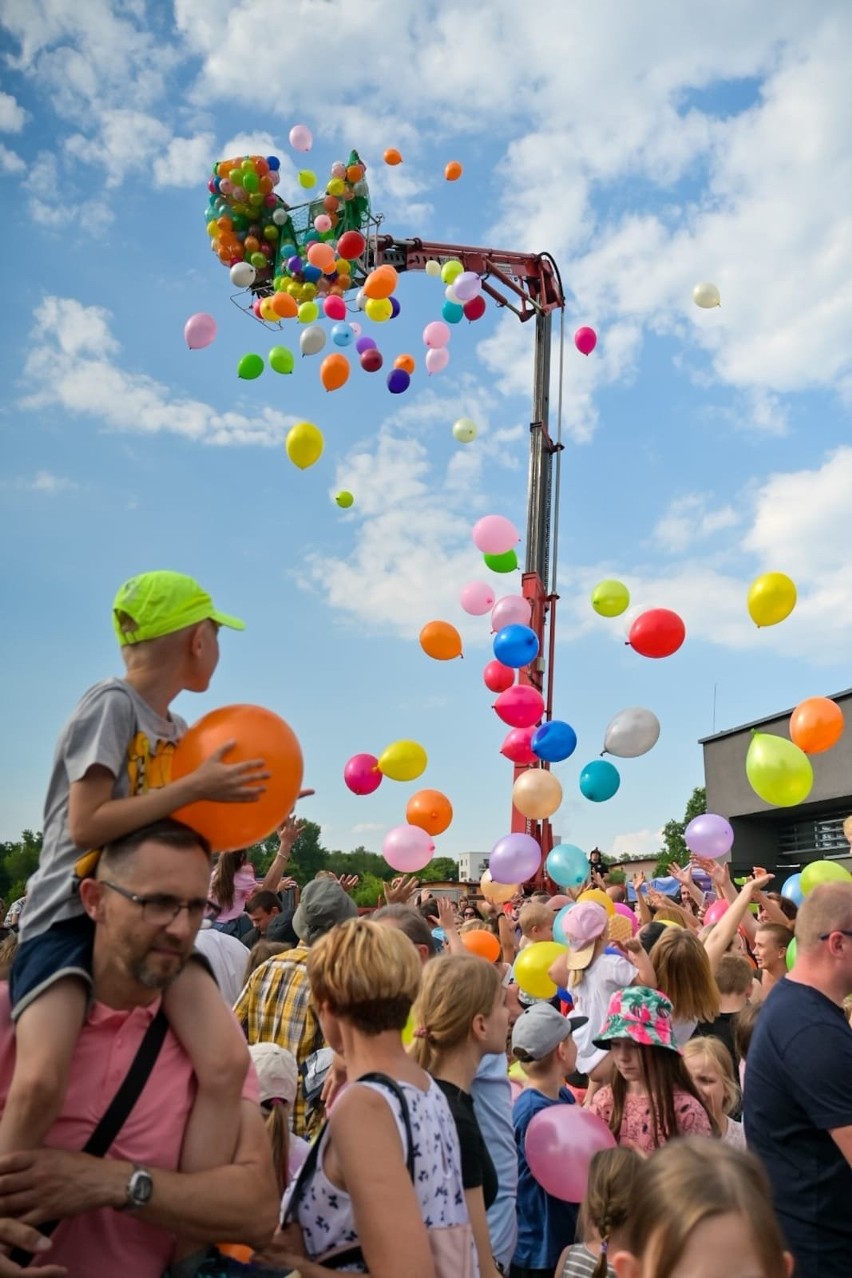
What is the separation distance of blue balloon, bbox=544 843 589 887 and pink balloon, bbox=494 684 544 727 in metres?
1.31

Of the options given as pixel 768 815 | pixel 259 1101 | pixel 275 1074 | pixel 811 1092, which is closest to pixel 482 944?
pixel 275 1074

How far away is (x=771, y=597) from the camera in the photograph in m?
7.66

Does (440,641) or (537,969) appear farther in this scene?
(440,641)

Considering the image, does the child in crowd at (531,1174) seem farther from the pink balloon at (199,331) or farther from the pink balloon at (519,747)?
the pink balloon at (199,331)

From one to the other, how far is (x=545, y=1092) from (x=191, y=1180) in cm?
225

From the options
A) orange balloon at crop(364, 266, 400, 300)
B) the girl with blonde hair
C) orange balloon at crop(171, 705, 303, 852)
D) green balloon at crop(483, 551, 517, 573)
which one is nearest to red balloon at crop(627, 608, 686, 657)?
green balloon at crop(483, 551, 517, 573)

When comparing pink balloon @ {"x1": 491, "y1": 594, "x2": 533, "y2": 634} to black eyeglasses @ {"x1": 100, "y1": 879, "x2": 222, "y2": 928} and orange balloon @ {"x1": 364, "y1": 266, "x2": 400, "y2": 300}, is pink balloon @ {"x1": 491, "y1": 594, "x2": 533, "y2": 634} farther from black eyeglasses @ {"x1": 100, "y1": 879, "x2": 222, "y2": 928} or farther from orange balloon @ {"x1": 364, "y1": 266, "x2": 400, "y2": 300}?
black eyeglasses @ {"x1": 100, "y1": 879, "x2": 222, "y2": 928}

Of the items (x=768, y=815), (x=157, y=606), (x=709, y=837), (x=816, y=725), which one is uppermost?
(x=768, y=815)

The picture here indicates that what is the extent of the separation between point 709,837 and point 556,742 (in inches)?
62.2

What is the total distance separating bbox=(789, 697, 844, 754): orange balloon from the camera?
7492mm

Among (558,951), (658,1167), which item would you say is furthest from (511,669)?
(658,1167)

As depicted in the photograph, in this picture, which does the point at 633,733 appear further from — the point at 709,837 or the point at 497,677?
the point at 497,677

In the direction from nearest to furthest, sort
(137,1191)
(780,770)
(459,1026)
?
1. (137,1191)
2. (459,1026)
3. (780,770)

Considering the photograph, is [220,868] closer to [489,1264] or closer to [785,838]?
[489,1264]
